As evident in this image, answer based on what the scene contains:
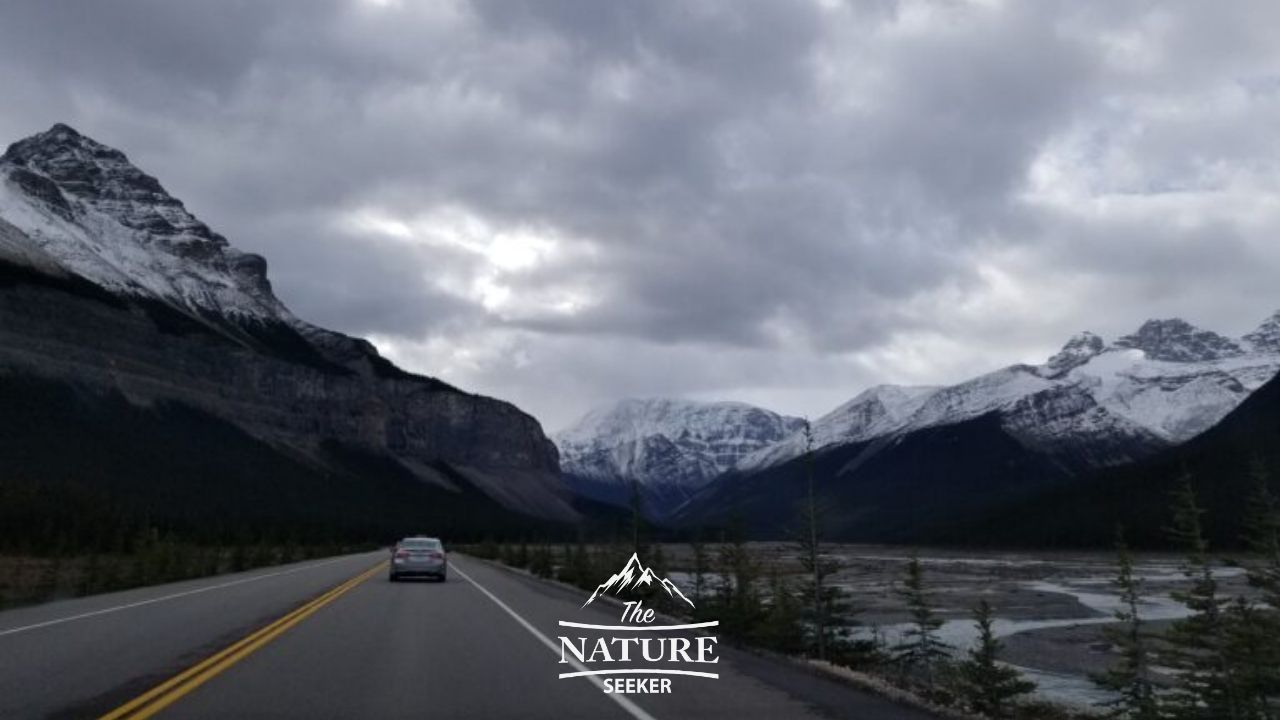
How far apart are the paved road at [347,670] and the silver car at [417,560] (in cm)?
1273

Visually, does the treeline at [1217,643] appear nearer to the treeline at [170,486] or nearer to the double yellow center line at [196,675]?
the double yellow center line at [196,675]

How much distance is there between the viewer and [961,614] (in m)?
47.7

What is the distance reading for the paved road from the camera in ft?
37.8

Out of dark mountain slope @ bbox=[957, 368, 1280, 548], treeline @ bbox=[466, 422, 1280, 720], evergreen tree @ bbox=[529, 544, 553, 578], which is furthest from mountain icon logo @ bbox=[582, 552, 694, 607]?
dark mountain slope @ bbox=[957, 368, 1280, 548]

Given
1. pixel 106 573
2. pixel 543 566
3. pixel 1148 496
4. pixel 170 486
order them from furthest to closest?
pixel 1148 496
pixel 170 486
pixel 543 566
pixel 106 573

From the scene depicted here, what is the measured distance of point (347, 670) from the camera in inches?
562

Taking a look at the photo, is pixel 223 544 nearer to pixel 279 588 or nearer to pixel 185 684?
pixel 279 588

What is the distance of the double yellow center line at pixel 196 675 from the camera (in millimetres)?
10922

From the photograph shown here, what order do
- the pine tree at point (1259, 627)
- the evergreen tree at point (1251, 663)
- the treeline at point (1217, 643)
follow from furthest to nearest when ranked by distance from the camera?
the pine tree at point (1259, 627)
the treeline at point (1217, 643)
the evergreen tree at point (1251, 663)

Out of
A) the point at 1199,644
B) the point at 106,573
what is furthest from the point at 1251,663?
the point at 106,573

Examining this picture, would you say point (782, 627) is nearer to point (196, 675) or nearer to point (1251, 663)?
point (1251, 663)

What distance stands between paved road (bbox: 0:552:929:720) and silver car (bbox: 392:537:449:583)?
12.7 metres

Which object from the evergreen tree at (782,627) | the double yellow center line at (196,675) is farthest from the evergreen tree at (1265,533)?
the double yellow center line at (196,675)

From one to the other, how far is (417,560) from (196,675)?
25.1m
